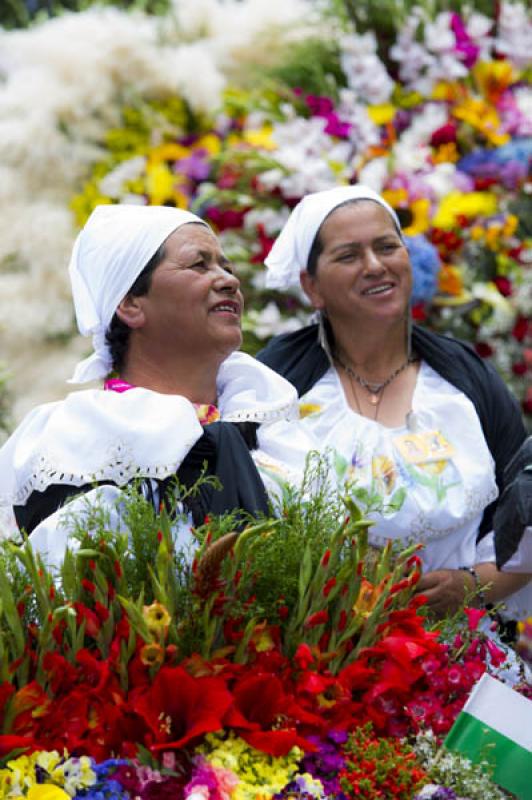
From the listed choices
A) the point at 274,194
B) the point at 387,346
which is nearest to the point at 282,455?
the point at 387,346

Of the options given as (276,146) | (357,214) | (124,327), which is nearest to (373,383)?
(357,214)

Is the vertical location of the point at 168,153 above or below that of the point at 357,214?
below

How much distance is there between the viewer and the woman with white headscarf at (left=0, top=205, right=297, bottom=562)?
2.34 meters

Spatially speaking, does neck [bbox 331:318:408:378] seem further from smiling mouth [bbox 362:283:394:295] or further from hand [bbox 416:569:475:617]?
hand [bbox 416:569:475:617]

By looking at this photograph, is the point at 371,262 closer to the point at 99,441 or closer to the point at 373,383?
the point at 373,383

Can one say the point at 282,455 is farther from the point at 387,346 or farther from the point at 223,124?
the point at 223,124

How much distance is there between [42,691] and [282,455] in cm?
103

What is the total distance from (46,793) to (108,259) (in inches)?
53.7

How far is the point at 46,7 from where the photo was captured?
20.4 feet

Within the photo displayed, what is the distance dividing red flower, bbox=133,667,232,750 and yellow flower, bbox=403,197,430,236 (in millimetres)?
2655

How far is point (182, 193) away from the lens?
4527 millimetres

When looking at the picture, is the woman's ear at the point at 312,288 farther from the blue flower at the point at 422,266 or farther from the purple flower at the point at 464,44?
the purple flower at the point at 464,44

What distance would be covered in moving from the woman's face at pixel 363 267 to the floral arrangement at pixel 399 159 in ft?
2.61

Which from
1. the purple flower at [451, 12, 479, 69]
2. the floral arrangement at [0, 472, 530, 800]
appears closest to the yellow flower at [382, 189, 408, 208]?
the purple flower at [451, 12, 479, 69]
